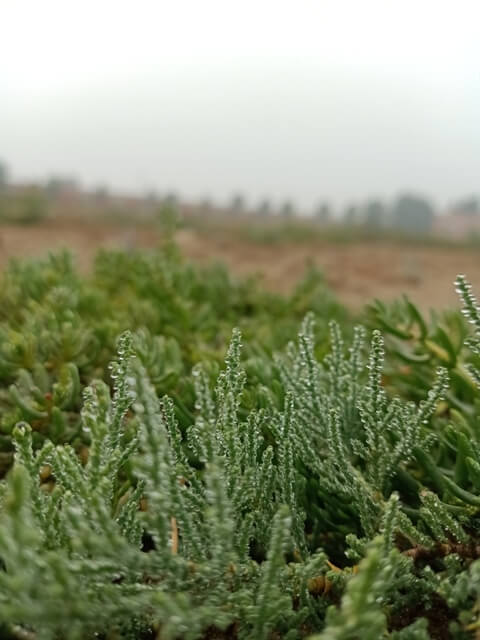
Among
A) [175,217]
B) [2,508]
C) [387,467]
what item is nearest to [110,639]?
[2,508]

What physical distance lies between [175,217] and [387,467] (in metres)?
1.54

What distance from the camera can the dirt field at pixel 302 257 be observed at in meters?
7.51

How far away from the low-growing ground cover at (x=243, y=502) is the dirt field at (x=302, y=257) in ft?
17.6

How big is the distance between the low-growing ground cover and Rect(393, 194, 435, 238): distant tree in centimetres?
2847

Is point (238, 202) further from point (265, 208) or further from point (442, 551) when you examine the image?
point (442, 551)

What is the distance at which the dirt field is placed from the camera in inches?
296

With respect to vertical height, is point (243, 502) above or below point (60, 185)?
below

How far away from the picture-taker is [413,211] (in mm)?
28781

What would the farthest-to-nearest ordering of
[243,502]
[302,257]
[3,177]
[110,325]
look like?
1. [3,177]
2. [302,257]
3. [110,325]
4. [243,502]

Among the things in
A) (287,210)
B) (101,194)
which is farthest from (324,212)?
(101,194)

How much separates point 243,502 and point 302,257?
10.00 m

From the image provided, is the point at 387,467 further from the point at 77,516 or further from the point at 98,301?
the point at 98,301

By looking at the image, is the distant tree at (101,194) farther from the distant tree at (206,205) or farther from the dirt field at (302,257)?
the dirt field at (302,257)

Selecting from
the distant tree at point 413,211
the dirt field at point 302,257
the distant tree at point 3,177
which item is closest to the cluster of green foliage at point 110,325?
the dirt field at point 302,257
